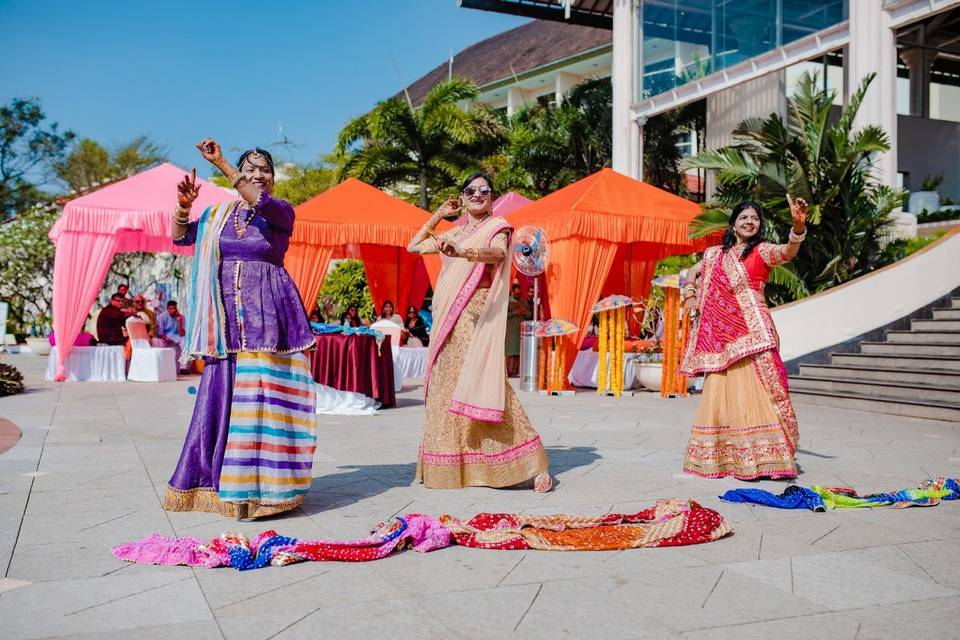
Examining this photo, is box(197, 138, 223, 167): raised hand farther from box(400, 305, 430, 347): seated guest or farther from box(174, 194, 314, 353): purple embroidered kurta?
box(400, 305, 430, 347): seated guest

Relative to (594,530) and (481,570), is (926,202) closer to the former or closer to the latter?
(594,530)

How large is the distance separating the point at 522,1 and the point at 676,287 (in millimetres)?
13650

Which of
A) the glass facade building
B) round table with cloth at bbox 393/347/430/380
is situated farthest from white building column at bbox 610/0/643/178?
round table with cloth at bbox 393/347/430/380

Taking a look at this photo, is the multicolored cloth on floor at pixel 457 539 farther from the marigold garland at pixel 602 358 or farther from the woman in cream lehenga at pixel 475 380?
the marigold garland at pixel 602 358

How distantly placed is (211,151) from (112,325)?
11.4 metres

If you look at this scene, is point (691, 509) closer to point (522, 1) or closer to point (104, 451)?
point (104, 451)

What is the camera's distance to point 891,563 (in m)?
3.37

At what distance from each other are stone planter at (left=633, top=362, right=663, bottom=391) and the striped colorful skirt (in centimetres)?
815

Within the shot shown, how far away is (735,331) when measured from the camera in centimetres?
546

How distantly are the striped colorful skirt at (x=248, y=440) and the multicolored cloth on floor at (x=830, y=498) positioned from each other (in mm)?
2250

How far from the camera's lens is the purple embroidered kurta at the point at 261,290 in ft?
13.2

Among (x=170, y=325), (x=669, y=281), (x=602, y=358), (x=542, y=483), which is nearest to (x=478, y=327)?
(x=542, y=483)

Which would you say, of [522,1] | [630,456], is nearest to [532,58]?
[522,1]

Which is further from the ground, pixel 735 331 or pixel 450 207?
pixel 450 207
